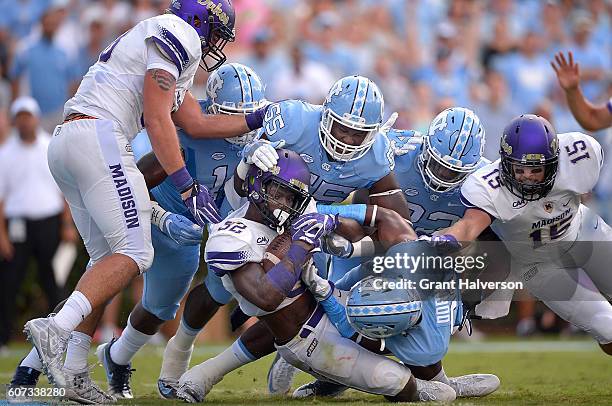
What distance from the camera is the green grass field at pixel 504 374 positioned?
656cm

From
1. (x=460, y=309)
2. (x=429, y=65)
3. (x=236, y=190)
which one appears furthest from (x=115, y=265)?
(x=429, y=65)

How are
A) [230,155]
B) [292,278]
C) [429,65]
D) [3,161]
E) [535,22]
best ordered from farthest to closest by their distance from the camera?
1. [535,22]
2. [429,65]
3. [3,161]
4. [230,155]
5. [292,278]

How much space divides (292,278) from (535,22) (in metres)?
10.5

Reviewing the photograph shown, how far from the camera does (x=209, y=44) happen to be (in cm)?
661

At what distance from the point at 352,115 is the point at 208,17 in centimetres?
102

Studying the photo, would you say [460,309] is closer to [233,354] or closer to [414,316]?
[414,316]

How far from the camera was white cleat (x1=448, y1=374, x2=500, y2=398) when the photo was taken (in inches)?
263

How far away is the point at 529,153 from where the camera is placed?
6.25 metres

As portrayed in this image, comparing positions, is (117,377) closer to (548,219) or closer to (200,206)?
(200,206)

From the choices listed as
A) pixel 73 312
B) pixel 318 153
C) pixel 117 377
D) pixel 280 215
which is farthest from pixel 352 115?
pixel 117 377

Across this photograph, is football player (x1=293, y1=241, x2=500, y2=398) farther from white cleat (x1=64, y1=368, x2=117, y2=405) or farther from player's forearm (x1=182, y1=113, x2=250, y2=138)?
white cleat (x1=64, y1=368, x2=117, y2=405)

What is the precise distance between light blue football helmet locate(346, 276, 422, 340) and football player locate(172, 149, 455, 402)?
0.49 ft

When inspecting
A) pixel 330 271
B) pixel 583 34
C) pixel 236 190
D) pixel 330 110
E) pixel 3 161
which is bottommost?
pixel 3 161

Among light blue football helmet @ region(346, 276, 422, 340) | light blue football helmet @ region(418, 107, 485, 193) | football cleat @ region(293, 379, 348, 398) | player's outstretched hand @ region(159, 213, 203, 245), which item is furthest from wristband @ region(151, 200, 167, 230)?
light blue football helmet @ region(418, 107, 485, 193)
